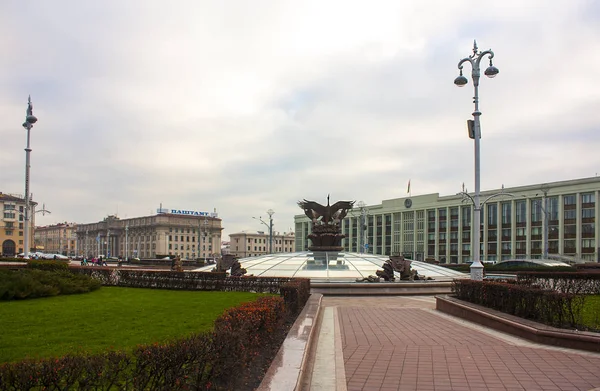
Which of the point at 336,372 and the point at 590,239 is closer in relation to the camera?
the point at 336,372

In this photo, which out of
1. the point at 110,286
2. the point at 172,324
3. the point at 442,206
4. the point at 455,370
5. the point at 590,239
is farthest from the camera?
the point at 442,206

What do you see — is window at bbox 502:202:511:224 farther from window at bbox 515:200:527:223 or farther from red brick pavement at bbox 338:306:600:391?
red brick pavement at bbox 338:306:600:391

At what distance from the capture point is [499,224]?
66.0 meters

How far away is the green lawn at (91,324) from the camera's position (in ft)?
22.0

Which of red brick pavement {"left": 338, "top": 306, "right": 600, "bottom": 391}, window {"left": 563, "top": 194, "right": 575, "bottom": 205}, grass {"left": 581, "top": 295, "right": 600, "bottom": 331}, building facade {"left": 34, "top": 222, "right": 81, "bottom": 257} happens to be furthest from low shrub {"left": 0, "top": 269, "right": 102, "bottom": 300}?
building facade {"left": 34, "top": 222, "right": 81, "bottom": 257}

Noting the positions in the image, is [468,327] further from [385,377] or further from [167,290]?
[167,290]

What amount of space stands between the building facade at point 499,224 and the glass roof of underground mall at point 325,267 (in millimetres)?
17000

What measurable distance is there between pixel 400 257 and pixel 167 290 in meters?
9.29

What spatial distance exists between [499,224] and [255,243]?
6296 centimetres

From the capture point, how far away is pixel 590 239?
183ft

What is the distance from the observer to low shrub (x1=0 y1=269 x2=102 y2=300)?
12.9 metres

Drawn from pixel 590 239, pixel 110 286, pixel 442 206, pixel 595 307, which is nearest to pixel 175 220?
pixel 442 206

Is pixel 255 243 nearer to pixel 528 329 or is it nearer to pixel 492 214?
pixel 492 214

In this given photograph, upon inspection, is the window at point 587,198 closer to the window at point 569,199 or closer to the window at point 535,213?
the window at point 569,199
